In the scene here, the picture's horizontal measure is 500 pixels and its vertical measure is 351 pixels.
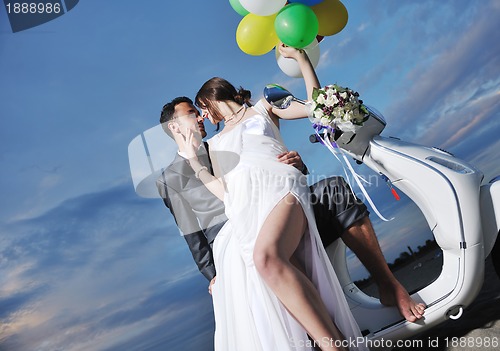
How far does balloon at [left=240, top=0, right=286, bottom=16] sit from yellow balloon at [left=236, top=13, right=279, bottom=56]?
9cm

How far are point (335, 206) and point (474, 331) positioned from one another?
78 cm

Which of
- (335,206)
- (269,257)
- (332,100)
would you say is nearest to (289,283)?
(269,257)

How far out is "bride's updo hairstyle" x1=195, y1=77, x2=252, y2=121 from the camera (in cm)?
230

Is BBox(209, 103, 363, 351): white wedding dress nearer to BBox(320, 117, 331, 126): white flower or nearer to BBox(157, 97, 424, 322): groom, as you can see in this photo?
BBox(157, 97, 424, 322): groom

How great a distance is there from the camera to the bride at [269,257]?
1810 millimetres

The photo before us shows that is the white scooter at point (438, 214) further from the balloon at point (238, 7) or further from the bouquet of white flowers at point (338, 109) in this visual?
the balloon at point (238, 7)

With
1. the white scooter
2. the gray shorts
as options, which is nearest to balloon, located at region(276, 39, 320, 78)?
the white scooter

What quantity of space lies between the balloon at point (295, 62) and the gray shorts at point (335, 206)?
0.73 metres

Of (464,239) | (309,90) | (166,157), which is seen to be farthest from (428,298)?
(166,157)

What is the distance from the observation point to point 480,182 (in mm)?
1860

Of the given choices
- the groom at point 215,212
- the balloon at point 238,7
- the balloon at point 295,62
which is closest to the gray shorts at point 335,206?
the groom at point 215,212

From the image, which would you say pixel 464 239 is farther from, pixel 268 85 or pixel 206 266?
pixel 206 266

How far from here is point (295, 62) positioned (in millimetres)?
2465

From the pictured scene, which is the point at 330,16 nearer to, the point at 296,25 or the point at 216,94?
the point at 296,25
